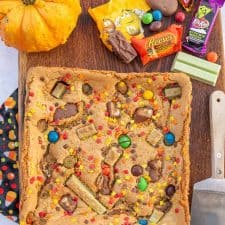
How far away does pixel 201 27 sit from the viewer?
4.75ft

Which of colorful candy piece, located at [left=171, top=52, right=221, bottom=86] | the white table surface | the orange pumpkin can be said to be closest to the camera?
the orange pumpkin

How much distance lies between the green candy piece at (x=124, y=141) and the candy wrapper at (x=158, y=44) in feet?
0.57

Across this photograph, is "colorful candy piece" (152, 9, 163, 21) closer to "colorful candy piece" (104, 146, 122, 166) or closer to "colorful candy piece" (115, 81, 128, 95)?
"colorful candy piece" (115, 81, 128, 95)

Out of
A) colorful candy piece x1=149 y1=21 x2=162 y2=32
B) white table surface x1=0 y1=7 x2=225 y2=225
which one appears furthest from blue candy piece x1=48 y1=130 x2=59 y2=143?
colorful candy piece x1=149 y1=21 x2=162 y2=32

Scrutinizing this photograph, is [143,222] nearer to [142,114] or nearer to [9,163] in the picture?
[142,114]

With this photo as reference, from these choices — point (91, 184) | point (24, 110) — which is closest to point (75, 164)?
point (91, 184)

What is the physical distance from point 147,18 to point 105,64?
14 cm

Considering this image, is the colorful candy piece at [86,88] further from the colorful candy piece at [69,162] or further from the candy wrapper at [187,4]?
the candy wrapper at [187,4]

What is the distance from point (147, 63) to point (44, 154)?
0.31m

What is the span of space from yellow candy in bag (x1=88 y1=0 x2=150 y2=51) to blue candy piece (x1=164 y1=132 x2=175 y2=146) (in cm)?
23

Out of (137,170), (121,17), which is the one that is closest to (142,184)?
(137,170)

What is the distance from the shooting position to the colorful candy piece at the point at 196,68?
143 centimetres

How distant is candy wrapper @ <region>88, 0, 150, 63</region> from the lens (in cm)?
141

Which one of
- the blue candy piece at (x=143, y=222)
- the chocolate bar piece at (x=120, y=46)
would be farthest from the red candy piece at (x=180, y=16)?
the blue candy piece at (x=143, y=222)
